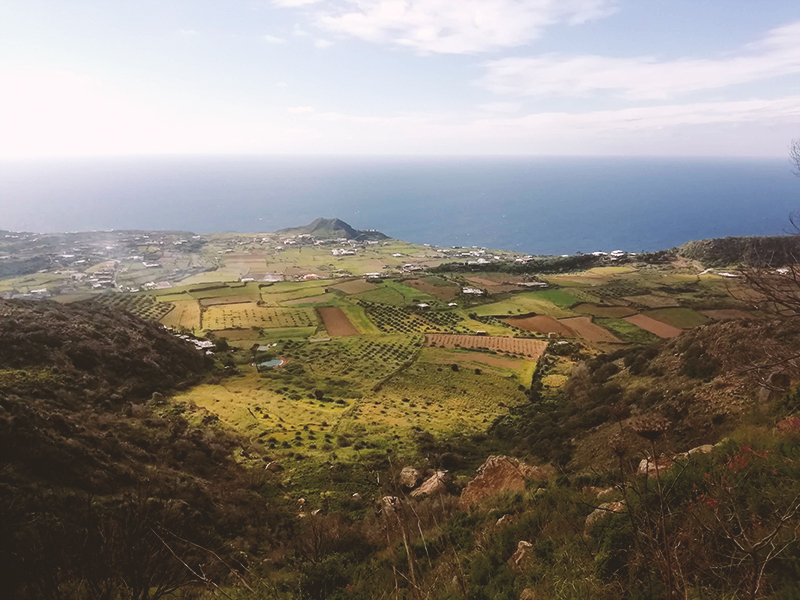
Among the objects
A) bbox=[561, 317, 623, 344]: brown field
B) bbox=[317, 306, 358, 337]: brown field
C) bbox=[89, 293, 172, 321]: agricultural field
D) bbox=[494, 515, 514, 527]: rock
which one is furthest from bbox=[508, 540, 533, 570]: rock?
bbox=[89, 293, 172, 321]: agricultural field

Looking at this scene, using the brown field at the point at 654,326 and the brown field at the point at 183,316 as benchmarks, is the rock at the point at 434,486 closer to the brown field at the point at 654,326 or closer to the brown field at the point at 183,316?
the brown field at the point at 654,326

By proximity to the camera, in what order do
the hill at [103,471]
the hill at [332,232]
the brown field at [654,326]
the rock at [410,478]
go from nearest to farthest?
the hill at [103,471]
the rock at [410,478]
the brown field at [654,326]
the hill at [332,232]

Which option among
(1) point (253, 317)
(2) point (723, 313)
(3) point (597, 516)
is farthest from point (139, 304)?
(2) point (723, 313)

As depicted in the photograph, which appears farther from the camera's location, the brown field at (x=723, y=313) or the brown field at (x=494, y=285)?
the brown field at (x=494, y=285)

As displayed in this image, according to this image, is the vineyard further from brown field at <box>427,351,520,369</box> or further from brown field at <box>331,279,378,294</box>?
brown field at <box>427,351,520,369</box>

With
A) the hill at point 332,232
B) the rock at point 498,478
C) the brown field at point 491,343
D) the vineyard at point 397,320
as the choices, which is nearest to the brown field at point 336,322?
the vineyard at point 397,320

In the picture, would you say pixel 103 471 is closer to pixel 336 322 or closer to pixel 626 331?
pixel 336 322

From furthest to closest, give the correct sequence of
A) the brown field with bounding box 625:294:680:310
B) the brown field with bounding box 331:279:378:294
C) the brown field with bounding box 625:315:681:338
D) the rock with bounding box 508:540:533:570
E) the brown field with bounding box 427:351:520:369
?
the brown field with bounding box 331:279:378:294
the brown field with bounding box 625:294:680:310
the brown field with bounding box 625:315:681:338
the brown field with bounding box 427:351:520:369
the rock with bounding box 508:540:533:570
